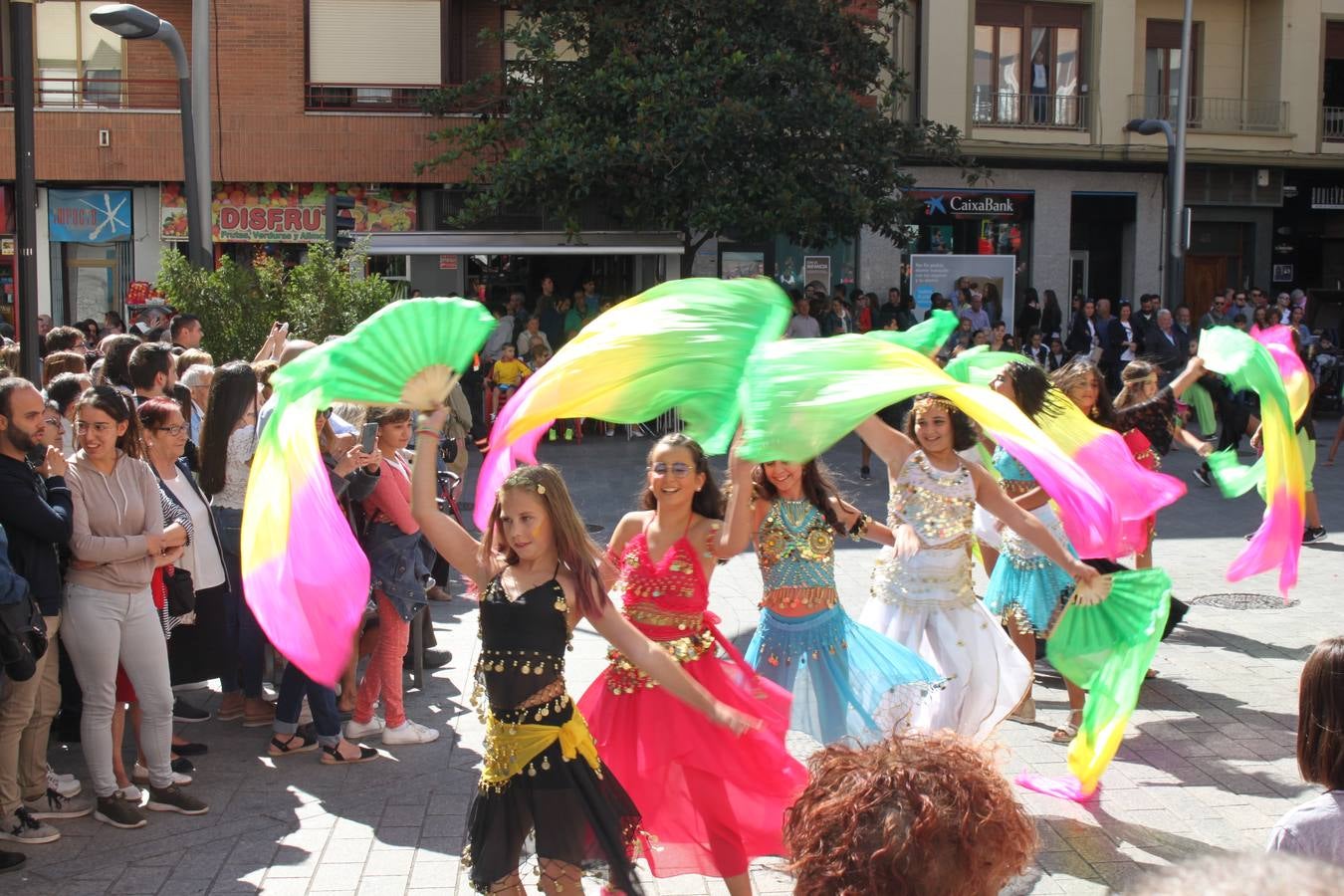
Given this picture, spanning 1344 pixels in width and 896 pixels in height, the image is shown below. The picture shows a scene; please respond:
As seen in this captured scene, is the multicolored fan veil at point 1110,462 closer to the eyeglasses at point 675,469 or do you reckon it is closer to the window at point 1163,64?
the eyeglasses at point 675,469

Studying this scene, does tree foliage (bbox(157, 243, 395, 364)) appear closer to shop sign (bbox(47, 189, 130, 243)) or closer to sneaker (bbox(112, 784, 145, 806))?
sneaker (bbox(112, 784, 145, 806))

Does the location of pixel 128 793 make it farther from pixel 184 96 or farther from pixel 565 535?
pixel 184 96

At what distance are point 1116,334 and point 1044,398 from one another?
602 inches

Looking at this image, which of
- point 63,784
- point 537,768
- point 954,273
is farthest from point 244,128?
point 537,768

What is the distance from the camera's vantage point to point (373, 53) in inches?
829

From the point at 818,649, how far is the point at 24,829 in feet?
10.4

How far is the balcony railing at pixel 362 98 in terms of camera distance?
69.3 ft

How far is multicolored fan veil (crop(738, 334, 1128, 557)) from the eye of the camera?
13.0 feet

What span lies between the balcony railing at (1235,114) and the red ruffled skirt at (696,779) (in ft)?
81.3

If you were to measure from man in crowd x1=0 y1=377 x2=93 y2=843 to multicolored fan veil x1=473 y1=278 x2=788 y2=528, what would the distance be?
2.04 m

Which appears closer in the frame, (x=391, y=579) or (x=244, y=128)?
(x=391, y=579)

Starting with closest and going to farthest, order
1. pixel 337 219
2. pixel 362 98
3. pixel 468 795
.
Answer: pixel 468 795 < pixel 337 219 < pixel 362 98

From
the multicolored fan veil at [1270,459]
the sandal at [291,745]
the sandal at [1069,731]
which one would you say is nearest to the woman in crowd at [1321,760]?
the sandal at [1069,731]

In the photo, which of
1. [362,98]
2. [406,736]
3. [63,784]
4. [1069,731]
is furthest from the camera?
[362,98]
